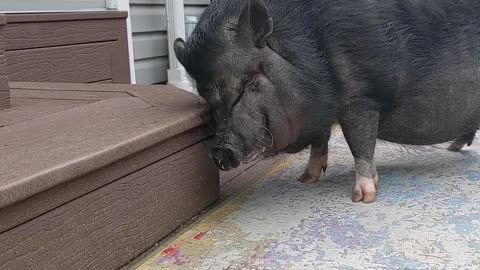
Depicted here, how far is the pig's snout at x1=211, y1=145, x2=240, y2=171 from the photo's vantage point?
1759 mm

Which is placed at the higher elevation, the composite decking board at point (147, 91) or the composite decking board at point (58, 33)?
the composite decking board at point (58, 33)

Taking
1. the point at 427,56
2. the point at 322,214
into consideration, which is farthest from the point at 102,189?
the point at 427,56

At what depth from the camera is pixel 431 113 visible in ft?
6.90

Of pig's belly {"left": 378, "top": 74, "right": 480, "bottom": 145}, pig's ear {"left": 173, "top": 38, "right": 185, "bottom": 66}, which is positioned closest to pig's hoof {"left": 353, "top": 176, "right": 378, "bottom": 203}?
pig's belly {"left": 378, "top": 74, "right": 480, "bottom": 145}

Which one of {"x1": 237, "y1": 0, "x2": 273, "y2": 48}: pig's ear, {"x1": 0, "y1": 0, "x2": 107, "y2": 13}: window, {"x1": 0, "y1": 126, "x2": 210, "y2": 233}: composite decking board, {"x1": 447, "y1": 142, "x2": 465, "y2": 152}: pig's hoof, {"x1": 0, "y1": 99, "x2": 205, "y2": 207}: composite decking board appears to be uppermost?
{"x1": 237, "y1": 0, "x2": 273, "y2": 48}: pig's ear

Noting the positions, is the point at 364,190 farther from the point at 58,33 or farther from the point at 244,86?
the point at 58,33

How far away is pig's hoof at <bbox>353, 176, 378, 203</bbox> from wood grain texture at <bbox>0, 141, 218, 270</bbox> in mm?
431

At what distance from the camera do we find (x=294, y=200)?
204 centimetres

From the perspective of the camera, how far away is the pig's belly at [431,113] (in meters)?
2.07

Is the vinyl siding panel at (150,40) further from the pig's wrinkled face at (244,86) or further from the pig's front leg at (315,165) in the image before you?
the pig's wrinkled face at (244,86)

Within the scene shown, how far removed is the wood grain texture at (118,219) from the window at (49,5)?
132 cm

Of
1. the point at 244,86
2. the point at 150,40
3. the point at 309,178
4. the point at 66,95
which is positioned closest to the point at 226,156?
the point at 244,86

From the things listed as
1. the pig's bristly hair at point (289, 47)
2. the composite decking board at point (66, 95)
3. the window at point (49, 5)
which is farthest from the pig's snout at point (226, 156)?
the window at point (49, 5)

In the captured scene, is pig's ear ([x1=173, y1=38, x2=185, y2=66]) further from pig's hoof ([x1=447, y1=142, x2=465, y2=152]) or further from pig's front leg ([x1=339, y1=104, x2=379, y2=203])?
pig's hoof ([x1=447, y1=142, x2=465, y2=152])
